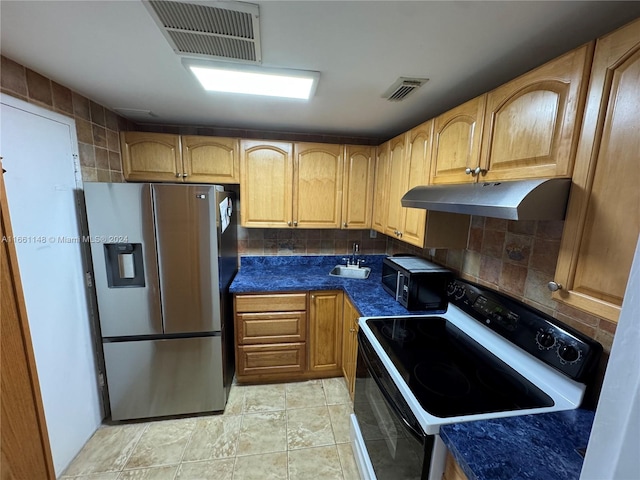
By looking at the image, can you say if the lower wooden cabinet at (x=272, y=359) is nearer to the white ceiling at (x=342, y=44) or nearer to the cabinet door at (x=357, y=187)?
the cabinet door at (x=357, y=187)

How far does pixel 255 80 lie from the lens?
1.34m

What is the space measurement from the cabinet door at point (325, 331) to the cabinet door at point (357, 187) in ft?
2.32

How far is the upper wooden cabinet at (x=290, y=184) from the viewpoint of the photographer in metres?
2.21

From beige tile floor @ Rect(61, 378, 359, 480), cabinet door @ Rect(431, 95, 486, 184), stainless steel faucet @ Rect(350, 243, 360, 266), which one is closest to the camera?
cabinet door @ Rect(431, 95, 486, 184)

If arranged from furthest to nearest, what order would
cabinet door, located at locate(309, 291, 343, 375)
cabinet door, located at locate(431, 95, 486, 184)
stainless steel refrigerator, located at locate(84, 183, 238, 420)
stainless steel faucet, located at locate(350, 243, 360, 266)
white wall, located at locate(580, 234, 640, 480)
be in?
stainless steel faucet, located at locate(350, 243, 360, 266)
cabinet door, located at locate(309, 291, 343, 375)
stainless steel refrigerator, located at locate(84, 183, 238, 420)
cabinet door, located at locate(431, 95, 486, 184)
white wall, located at locate(580, 234, 640, 480)

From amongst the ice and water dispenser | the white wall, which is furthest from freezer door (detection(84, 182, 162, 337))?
the white wall

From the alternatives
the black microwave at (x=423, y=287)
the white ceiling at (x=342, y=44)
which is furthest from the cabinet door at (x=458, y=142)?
the black microwave at (x=423, y=287)

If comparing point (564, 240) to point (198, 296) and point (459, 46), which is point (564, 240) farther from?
point (198, 296)

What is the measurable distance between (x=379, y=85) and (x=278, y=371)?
2.22m

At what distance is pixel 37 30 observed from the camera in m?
0.99

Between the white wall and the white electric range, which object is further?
the white electric range

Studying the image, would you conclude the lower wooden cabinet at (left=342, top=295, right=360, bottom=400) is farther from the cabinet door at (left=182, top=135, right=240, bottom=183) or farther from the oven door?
the cabinet door at (left=182, top=135, right=240, bottom=183)

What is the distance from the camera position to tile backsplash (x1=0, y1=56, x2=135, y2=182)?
124 cm

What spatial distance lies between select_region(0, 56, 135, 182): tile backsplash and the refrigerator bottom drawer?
1223 mm
